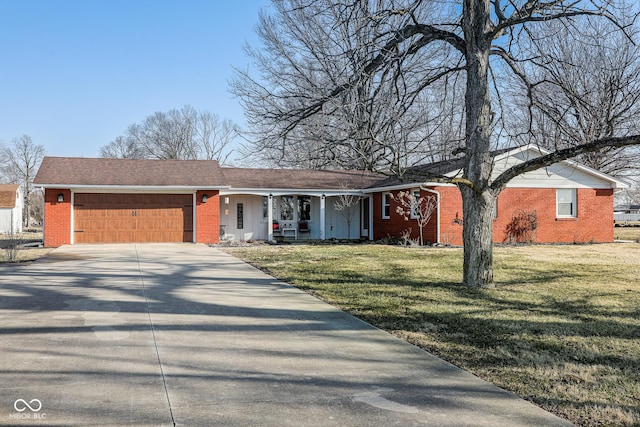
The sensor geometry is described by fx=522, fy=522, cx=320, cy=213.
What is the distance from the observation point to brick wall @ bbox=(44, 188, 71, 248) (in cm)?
2127

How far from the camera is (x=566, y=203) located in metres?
22.9

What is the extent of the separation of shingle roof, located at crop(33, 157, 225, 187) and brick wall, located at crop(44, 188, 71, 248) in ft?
2.10

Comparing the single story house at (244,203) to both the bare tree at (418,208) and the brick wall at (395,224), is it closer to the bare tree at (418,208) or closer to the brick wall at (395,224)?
the brick wall at (395,224)

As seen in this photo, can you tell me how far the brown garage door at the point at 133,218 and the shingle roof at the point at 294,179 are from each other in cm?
281

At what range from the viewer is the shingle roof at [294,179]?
81.2ft

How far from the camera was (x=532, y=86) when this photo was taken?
10.3 meters

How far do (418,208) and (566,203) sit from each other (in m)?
6.99

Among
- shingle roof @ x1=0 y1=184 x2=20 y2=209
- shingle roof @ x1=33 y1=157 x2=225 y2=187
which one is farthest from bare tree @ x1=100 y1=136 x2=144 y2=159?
shingle roof @ x1=33 y1=157 x2=225 y2=187

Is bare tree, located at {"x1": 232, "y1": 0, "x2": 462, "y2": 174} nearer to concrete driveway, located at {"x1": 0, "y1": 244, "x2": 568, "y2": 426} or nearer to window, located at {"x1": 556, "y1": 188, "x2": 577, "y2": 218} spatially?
concrete driveway, located at {"x1": 0, "y1": 244, "x2": 568, "y2": 426}

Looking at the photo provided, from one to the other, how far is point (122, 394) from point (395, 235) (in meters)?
19.5

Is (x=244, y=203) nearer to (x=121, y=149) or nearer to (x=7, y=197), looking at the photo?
(x=7, y=197)

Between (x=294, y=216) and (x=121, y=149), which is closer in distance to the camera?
(x=294, y=216)

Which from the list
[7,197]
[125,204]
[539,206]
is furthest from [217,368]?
[7,197]

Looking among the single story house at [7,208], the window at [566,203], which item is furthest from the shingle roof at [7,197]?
the window at [566,203]
